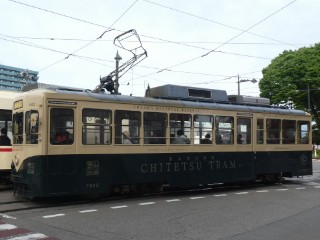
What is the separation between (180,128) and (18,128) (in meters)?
4.59

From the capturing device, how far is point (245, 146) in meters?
15.4

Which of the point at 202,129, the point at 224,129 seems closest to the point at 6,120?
the point at 202,129

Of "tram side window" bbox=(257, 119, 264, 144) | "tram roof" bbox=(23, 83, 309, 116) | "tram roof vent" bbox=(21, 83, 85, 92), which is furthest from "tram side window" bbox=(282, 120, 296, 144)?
"tram roof vent" bbox=(21, 83, 85, 92)

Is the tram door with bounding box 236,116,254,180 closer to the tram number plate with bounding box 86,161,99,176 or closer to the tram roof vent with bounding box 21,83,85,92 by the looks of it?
the tram number plate with bounding box 86,161,99,176

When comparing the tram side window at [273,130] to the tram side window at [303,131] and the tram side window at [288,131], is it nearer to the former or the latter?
the tram side window at [288,131]

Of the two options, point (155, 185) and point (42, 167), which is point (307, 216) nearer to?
point (155, 185)

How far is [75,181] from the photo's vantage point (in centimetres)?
1141

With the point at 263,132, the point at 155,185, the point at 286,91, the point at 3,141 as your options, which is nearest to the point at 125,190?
the point at 155,185

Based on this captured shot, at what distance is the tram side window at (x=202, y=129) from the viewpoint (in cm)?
1401

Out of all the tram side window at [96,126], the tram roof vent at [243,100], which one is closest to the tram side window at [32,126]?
the tram side window at [96,126]

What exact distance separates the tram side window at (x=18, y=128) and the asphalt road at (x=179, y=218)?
1.69m

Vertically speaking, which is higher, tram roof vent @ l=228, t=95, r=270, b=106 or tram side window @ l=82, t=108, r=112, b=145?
tram roof vent @ l=228, t=95, r=270, b=106

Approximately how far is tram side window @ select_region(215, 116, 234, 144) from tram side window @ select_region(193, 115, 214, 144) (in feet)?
1.02

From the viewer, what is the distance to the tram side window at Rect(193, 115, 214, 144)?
46.0 feet
